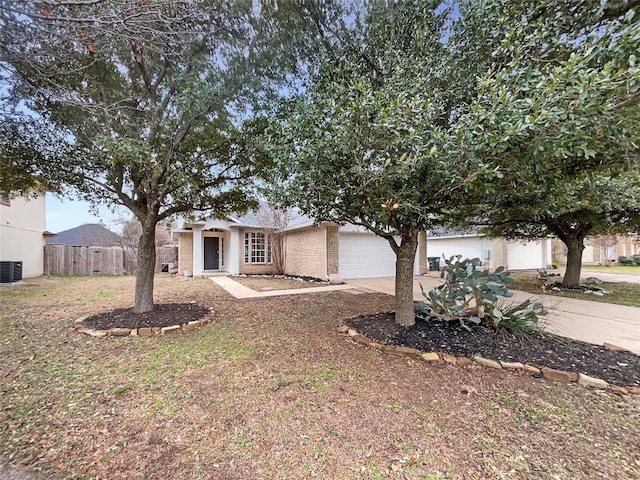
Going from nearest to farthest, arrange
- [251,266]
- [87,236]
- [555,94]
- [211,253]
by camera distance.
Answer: [555,94], [251,266], [211,253], [87,236]

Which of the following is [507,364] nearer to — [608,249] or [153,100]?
[153,100]

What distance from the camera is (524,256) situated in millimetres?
19703

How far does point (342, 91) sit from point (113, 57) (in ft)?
13.6

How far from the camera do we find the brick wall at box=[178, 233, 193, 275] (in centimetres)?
1542

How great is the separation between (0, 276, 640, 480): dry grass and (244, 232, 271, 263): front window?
1072 cm

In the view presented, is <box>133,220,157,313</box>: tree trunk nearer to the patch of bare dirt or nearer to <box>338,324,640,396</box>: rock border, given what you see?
<box>338,324,640,396</box>: rock border

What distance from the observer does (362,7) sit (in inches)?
174

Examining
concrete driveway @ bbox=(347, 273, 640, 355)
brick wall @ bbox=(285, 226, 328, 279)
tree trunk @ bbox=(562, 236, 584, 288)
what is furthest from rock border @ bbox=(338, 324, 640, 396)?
tree trunk @ bbox=(562, 236, 584, 288)

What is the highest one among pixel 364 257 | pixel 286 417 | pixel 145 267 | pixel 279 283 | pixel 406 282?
pixel 145 267

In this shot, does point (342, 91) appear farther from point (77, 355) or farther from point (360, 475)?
point (77, 355)

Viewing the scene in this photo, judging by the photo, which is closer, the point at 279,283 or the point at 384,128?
the point at 384,128

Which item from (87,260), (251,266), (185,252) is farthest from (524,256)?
(87,260)

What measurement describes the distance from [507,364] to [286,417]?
2931mm

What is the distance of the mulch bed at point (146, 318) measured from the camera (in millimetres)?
5387
